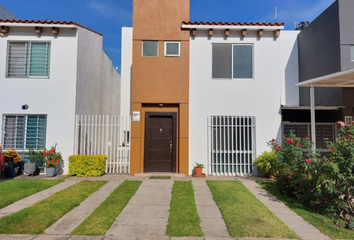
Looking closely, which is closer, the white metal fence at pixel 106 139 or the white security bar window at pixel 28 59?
the white metal fence at pixel 106 139

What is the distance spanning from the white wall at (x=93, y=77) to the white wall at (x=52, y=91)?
1.40ft

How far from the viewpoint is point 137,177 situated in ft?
29.9

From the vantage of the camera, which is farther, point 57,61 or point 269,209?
point 57,61

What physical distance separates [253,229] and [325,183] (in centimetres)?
203

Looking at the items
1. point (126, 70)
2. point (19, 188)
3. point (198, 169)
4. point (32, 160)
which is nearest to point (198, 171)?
point (198, 169)

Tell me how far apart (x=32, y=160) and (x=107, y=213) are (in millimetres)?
5345

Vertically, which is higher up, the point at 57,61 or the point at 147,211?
the point at 57,61

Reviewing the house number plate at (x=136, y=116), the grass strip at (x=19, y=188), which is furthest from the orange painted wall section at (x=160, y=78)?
the grass strip at (x=19, y=188)

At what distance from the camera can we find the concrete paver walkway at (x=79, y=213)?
4.66 metres

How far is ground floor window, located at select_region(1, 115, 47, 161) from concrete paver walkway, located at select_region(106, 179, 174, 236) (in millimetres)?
4833

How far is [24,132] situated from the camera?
31.7 ft

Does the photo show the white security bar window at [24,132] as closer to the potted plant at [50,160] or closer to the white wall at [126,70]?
the potted plant at [50,160]

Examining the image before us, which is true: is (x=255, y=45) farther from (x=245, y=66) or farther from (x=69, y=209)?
(x=69, y=209)

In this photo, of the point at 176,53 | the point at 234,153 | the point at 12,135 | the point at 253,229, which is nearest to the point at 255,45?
the point at 176,53
